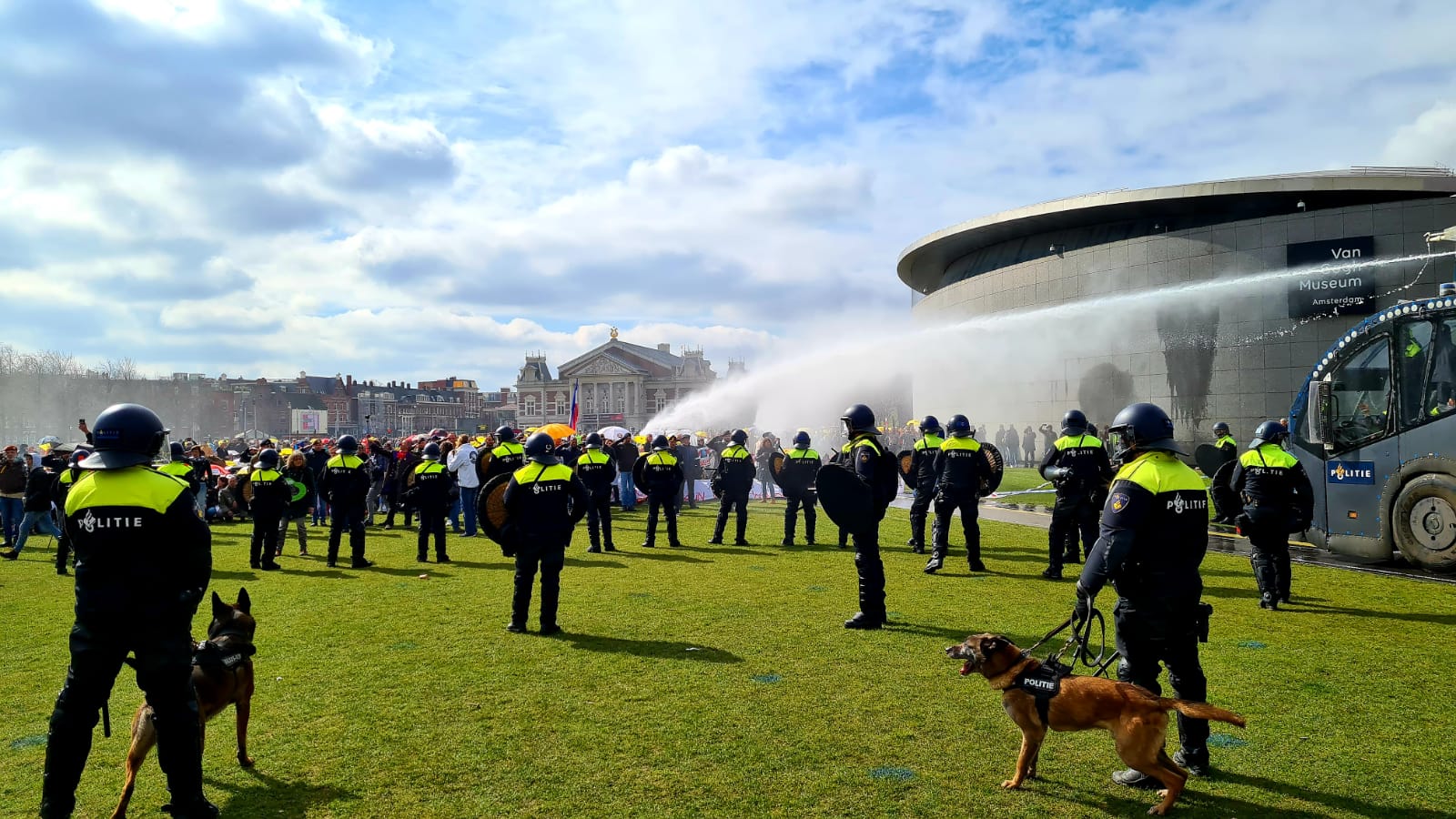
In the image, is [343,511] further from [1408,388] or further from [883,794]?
[1408,388]

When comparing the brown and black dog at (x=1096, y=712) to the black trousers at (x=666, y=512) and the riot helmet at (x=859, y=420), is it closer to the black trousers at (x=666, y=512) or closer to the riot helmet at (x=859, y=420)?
the riot helmet at (x=859, y=420)

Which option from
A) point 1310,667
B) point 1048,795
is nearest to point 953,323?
point 1310,667

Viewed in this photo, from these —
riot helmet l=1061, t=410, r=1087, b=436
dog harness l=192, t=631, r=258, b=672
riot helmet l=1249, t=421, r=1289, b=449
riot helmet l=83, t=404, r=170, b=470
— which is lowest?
dog harness l=192, t=631, r=258, b=672

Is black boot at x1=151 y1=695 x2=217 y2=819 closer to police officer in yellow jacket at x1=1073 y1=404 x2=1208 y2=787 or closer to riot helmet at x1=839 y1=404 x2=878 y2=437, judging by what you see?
police officer in yellow jacket at x1=1073 y1=404 x2=1208 y2=787

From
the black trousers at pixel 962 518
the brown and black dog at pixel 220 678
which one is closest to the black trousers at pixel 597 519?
the black trousers at pixel 962 518

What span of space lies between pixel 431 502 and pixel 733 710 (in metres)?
9.33

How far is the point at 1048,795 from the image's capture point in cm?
472

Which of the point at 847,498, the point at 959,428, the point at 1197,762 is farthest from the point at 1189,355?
the point at 1197,762

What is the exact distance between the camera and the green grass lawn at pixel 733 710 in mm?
4723

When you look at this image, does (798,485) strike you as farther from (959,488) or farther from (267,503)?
(267,503)

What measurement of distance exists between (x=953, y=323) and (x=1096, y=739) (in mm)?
43001

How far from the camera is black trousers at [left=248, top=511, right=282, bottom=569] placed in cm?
1323

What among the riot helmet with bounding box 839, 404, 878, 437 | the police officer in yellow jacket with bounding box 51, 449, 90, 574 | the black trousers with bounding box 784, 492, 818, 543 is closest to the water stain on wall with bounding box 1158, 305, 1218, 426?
the black trousers with bounding box 784, 492, 818, 543

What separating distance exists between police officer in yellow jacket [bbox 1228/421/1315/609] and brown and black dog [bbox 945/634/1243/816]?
565 cm
